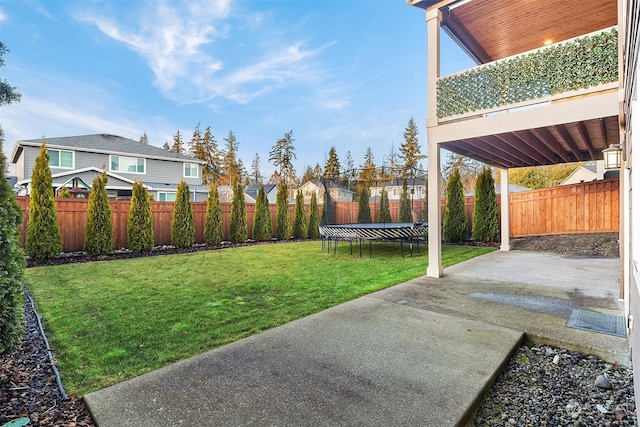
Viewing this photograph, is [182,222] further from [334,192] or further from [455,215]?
[334,192]

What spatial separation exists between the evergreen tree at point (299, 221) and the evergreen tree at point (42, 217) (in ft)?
24.3

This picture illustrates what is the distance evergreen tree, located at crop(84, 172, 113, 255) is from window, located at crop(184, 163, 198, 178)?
11.5 meters

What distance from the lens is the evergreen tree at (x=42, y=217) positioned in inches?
277

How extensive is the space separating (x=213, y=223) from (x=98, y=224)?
10.5ft

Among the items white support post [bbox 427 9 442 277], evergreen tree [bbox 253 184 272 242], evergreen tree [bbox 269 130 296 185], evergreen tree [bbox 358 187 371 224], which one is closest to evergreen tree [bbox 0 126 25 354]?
white support post [bbox 427 9 442 277]

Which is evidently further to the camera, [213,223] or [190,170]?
[190,170]

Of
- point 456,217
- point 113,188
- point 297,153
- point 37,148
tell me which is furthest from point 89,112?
point 297,153

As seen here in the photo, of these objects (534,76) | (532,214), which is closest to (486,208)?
(532,214)

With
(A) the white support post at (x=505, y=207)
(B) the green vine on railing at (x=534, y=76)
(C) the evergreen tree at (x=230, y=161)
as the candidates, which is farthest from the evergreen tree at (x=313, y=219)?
(C) the evergreen tree at (x=230, y=161)

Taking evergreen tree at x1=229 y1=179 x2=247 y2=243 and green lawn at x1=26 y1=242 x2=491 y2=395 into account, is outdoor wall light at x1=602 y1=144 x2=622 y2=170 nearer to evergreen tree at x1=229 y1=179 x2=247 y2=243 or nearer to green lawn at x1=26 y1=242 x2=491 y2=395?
green lawn at x1=26 y1=242 x2=491 y2=395

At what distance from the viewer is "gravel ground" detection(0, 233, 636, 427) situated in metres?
1.66

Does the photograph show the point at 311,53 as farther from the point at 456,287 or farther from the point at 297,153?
the point at 297,153

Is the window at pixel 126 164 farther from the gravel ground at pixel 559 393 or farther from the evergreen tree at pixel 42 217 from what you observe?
the gravel ground at pixel 559 393

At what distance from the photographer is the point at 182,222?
380 inches
